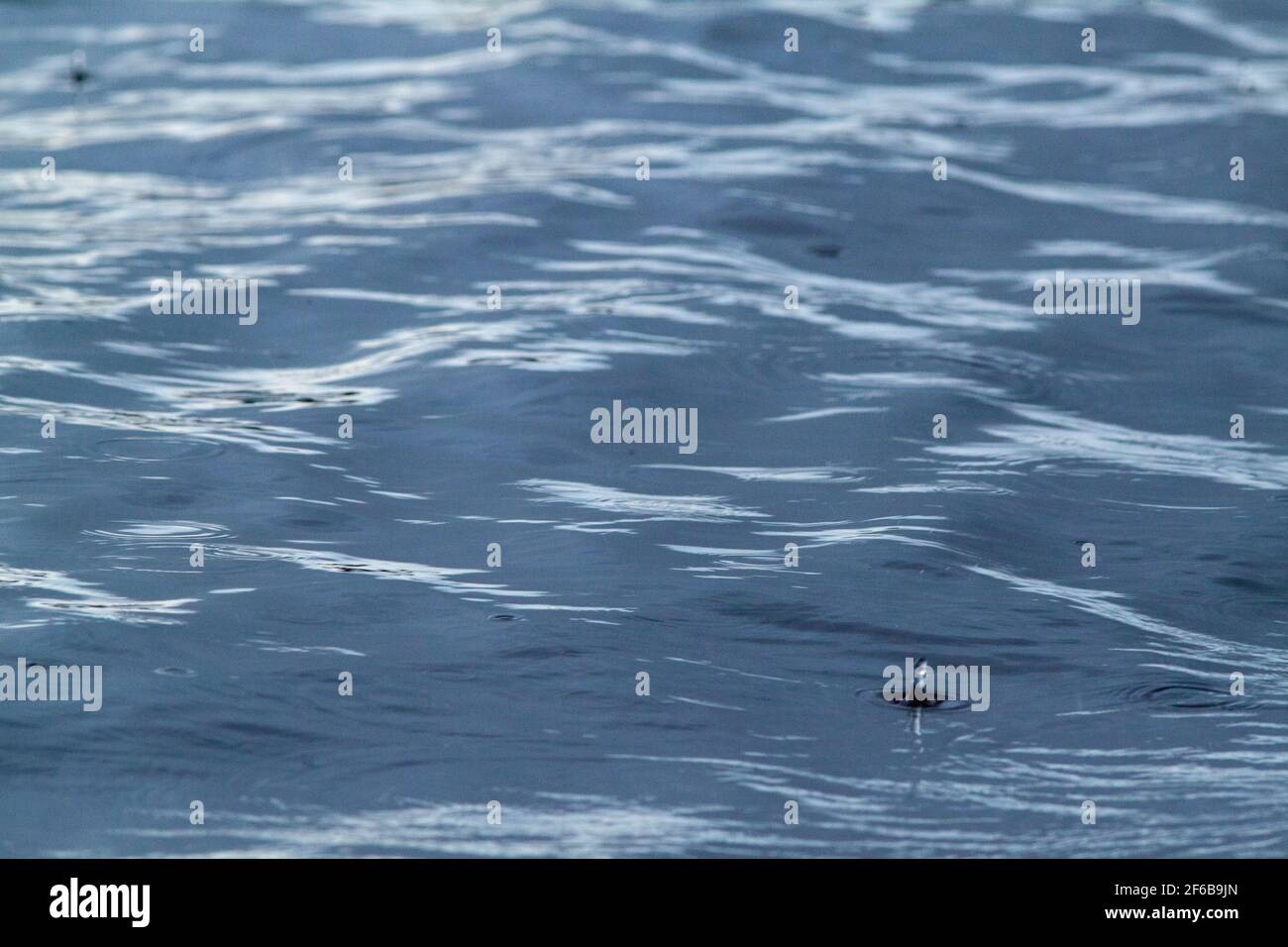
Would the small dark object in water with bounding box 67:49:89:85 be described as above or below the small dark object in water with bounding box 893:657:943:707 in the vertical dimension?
above

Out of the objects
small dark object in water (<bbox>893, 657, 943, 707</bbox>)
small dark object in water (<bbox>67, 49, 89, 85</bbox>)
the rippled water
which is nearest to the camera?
the rippled water

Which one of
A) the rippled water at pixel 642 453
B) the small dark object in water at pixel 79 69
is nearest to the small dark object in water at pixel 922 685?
the rippled water at pixel 642 453

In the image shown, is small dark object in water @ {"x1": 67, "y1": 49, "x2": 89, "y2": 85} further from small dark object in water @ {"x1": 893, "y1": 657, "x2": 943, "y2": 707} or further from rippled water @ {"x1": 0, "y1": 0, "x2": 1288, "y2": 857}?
small dark object in water @ {"x1": 893, "y1": 657, "x2": 943, "y2": 707}

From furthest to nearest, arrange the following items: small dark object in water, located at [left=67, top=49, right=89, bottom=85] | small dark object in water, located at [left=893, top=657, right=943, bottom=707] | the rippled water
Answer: small dark object in water, located at [left=67, top=49, right=89, bottom=85]
small dark object in water, located at [left=893, top=657, right=943, bottom=707]
the rippled water

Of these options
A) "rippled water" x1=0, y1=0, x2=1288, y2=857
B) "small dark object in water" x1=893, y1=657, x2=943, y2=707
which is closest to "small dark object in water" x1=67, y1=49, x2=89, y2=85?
"rippled water" x1=0, y1=0, x2=1288, y2=857

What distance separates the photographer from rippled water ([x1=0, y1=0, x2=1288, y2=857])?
4277mm

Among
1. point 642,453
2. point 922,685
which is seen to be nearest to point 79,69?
point 642,453

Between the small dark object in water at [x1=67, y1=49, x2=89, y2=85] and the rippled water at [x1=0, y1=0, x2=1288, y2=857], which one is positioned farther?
the small dark object in water at [x1=67, y1=49, x2=89, y2=85]

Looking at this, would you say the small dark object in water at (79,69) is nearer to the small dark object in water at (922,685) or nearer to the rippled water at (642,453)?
the rippled water at (642,453)

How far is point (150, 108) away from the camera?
421 inches

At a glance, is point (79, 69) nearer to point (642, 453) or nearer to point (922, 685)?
point (642, 453)

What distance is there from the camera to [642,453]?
6.34 m
